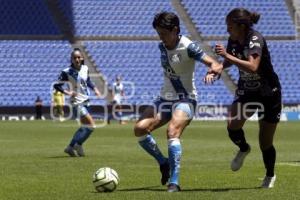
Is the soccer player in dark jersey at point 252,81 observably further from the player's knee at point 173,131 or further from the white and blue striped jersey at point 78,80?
the white and blue striped jersey at point 78,80

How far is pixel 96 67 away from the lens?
4412 centimetres

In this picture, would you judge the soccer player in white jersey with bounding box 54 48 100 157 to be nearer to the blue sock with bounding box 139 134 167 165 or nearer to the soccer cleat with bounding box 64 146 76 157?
the soccer cleat with bounding box 64 146 76 157

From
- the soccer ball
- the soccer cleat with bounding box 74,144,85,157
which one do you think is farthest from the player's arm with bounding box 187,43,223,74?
the soccer cleat with bounding box 74,144,85,157

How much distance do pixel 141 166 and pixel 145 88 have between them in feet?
96.3

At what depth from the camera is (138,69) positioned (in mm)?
44688

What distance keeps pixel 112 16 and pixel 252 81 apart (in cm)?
3660

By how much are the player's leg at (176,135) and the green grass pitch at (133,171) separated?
21 centimetres

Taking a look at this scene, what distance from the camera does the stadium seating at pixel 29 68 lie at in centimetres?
4184

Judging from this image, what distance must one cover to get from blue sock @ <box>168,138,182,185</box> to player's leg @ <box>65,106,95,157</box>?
279 inches

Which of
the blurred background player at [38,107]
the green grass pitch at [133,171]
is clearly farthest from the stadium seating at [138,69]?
the green grass pitch at [133,171]

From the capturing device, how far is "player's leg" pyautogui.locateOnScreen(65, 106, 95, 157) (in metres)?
17.3

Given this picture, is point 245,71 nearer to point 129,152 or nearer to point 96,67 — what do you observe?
point 129,152

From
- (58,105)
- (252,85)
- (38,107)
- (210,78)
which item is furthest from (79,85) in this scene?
(58,105)

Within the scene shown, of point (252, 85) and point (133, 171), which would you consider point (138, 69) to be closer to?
point (133, 171)
